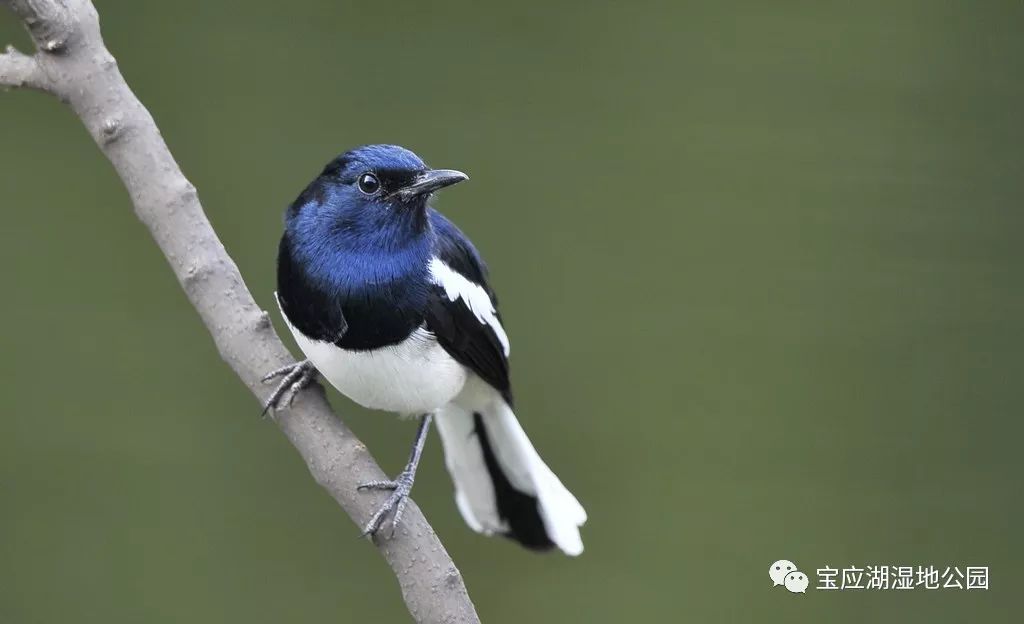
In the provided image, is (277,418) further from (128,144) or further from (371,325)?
(128,144)

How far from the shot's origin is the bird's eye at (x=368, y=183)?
181 cm

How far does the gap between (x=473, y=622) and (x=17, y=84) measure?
0.94 metres

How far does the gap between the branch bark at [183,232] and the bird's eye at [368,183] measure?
0.27m

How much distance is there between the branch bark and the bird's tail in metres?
0.59

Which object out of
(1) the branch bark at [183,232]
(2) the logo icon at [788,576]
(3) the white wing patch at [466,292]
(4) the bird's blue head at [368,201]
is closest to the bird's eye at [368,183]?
(4) the bird's blue head at [368,201]

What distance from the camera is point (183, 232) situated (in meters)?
1.61

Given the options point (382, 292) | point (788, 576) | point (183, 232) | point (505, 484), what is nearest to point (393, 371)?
point (382, 292)

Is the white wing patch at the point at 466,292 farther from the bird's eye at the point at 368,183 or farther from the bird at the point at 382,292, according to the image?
the bird's eye at the point at 368,183

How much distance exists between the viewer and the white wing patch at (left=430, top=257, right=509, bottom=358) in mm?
1874

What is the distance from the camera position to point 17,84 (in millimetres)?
1592

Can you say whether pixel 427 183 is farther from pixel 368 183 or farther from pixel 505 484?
pixel 505 484

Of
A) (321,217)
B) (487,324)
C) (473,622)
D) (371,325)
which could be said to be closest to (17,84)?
(321,217)

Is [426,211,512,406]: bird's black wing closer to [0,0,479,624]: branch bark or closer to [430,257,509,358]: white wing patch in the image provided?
[430,257,509,358]: white wing patch

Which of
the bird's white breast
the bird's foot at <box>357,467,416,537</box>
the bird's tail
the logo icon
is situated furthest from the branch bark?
the logo icon
